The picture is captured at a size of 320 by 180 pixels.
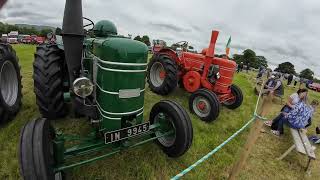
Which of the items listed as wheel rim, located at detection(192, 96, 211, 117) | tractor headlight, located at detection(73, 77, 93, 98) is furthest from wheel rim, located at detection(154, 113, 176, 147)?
wheel rim, located at detection(192, 96, 211, 117)

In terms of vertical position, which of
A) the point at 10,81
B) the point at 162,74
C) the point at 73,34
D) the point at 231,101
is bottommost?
the point at 231,101

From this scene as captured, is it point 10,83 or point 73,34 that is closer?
point 73,34

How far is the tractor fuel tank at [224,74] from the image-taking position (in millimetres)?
6043

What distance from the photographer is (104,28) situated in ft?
13.5

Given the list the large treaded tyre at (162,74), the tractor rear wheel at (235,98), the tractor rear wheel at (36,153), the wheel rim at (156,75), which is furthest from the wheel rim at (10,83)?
the tractor rear wheel at (235,98)

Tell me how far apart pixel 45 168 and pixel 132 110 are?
3.95 feet

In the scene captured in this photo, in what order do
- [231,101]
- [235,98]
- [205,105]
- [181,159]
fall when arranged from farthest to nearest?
[231,101], [235,98], [205,105], [181,159]

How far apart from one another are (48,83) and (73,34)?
102 cm

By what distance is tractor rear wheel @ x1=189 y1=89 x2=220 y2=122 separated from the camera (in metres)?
5.14

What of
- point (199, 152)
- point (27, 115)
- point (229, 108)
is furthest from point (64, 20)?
point (229, 108)

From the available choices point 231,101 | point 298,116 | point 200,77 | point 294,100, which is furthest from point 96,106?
point 294,100

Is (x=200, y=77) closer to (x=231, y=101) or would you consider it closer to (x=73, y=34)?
(x=231, y=101)

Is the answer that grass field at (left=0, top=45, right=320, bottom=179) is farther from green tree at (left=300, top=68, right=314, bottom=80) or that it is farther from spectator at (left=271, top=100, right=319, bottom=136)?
green tree at (left=300, top=68, right=314, bottom=80)

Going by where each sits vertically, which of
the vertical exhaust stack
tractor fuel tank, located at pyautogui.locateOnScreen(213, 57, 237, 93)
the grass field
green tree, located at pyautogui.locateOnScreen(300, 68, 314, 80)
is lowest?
green tree, located at pyautogui.locateOnScreen(300, 68, 314, 80)
